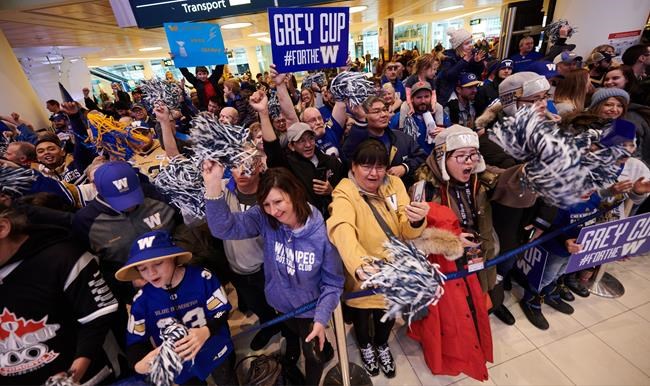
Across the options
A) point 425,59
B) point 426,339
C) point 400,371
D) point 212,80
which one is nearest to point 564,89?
point 425,59

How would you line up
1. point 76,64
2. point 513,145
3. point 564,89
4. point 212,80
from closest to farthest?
→ 1. point 513,145
2. point 564,89
3. point 212,80
4. point 76,64

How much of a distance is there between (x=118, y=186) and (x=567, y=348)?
11.4ft

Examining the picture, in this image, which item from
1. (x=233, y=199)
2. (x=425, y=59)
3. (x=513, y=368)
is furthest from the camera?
(x=425, y=59)

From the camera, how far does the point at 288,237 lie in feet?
5.14

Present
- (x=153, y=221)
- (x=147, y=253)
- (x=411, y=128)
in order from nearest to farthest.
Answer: (x=147, y=253) < (x=153, y=221) < (x=411, y=128)

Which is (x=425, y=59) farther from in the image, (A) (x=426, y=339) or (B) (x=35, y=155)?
(B) (x=35, y=155)

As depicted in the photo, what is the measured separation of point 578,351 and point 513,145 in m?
1.98

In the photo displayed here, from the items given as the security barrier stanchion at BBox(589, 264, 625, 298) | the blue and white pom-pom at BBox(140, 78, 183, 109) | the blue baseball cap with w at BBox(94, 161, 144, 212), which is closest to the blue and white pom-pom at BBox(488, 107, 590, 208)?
the security barrier stanchion at BBox(589, 264, 625, 298)

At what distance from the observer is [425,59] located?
402 centimetres

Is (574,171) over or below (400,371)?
over

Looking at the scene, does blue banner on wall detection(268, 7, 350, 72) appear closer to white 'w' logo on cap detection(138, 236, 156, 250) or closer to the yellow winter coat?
the yellow winter coat

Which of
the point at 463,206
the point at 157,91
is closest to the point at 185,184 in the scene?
the point at 463,206

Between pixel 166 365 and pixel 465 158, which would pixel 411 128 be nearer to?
pixel 465 158

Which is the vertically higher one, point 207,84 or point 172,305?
point 207,84
